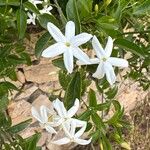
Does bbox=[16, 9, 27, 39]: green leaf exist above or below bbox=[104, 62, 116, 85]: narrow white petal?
above

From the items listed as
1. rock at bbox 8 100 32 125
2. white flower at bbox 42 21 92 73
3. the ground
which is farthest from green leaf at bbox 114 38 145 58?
rock at bbox 8 100 32 125

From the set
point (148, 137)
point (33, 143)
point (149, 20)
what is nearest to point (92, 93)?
point (33, 143)

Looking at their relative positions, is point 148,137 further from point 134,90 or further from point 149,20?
point 149,20

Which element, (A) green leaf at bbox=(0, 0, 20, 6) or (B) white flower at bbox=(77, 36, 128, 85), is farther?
(A) green leaf at bbox=(0, 0, 20, 6)

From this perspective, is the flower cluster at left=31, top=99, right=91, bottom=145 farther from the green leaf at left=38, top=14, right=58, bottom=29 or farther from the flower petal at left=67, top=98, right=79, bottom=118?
the green leaf at left=38, top=14, right=58, bottom=29

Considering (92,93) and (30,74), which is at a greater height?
(92,93)

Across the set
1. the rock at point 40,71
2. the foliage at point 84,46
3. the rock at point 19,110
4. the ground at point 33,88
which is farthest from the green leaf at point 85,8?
the rock at point 19,110

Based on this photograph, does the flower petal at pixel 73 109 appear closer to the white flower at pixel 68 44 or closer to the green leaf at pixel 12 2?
the white flower at pixel 68 44
